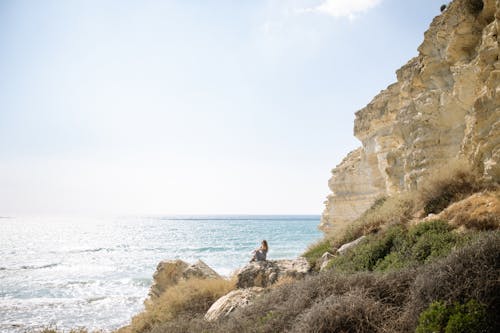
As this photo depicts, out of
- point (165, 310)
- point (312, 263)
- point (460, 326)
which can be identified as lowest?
point (165, 310)

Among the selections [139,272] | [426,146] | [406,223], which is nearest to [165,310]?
[406,223]

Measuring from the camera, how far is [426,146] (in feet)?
37.1

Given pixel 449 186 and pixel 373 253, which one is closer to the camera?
pixel 373 253

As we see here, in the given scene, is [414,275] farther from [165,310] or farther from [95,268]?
[95,268]

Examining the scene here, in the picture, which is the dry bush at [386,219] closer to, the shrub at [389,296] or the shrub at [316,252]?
the shrub at [316,252]

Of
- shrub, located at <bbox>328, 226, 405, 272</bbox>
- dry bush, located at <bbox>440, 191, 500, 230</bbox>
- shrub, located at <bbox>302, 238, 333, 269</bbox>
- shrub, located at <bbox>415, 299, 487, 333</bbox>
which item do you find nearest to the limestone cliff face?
dry bush, located at <bbox>440, 191, 500, 230</bbox>

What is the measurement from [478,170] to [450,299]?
18.9 ft

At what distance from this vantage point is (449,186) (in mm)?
8750

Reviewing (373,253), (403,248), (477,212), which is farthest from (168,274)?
(477,212)

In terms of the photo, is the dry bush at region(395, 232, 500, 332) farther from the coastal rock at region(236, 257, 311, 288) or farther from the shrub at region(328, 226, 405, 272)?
the coastal rock at region(236, 257, 311, 288)

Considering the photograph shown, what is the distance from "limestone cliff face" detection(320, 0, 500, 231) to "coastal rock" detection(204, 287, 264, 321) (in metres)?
6.37

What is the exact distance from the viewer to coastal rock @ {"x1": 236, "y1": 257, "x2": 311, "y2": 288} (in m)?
9.88

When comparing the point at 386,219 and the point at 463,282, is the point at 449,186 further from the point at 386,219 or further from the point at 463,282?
the point at 463,282

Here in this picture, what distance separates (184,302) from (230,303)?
7.78 feet
